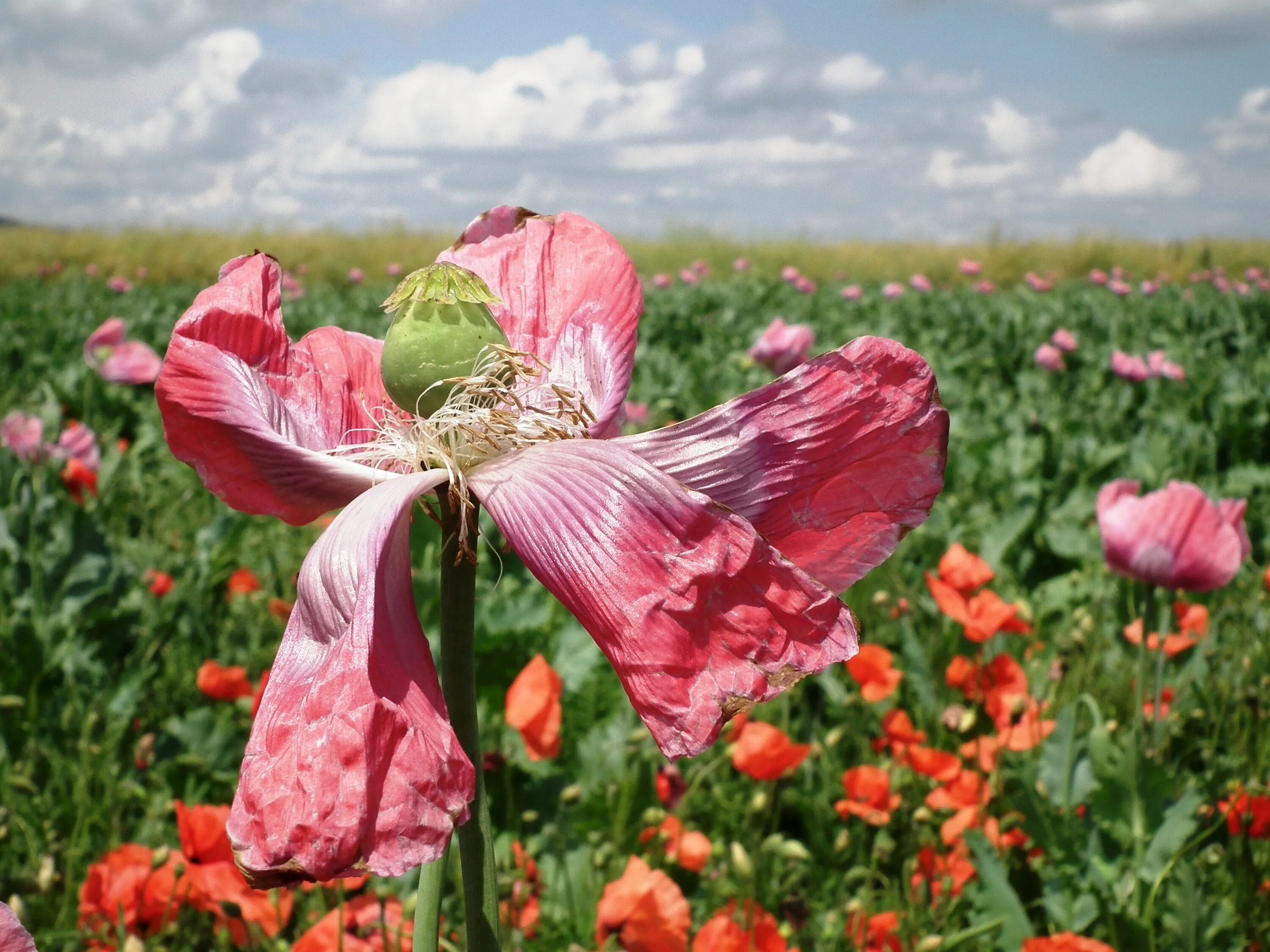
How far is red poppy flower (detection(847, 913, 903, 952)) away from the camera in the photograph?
150 cm

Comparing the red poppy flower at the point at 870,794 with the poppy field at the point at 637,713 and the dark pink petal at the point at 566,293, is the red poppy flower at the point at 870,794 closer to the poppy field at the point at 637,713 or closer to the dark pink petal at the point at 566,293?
the poppy field at the point at 637,713

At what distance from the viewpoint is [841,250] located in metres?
30.0

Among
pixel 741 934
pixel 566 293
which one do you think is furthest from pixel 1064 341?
pixel 566 293

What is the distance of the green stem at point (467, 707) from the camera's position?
65 cm

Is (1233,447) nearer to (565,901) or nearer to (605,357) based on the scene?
(565,901)

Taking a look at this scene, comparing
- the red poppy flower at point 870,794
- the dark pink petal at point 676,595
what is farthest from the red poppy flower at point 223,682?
the dark pink petal at point 676,595

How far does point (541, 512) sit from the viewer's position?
2.07ft

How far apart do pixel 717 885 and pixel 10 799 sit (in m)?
1.26

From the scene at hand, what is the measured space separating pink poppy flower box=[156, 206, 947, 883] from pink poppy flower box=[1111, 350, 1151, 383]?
20.3 feet

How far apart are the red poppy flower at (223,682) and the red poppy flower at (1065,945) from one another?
1.45m

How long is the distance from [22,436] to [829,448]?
354cm

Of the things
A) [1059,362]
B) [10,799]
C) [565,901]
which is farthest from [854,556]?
[1059,362]

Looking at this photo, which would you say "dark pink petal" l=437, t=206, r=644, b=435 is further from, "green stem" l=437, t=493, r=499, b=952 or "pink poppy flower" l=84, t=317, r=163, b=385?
"pink poppy flower" l=84, t=317, r=163, b=385

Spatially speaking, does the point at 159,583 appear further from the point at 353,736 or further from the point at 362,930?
the point at 353,736
